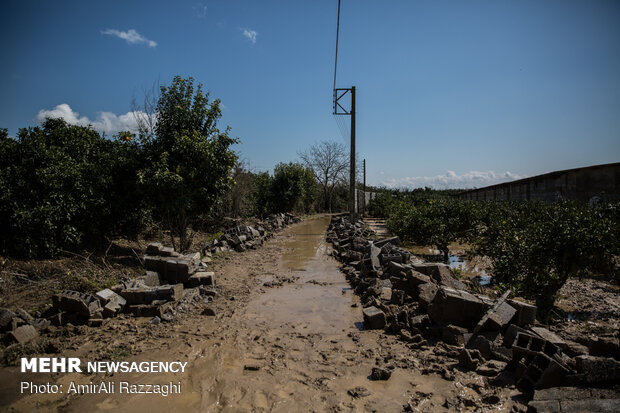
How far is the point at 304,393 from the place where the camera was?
11.8 feet

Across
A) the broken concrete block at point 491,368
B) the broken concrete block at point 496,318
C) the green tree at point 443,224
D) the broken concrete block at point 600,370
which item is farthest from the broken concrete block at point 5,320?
the green tree at point 443,224

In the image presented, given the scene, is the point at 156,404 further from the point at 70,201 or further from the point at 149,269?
the point at 70,201

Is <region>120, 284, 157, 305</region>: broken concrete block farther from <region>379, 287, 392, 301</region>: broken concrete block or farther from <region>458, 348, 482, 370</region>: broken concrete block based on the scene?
<region>458, 348, 482, 370</region>: broken concrete block

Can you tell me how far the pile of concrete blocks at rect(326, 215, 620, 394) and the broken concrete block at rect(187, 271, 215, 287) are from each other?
3.42m

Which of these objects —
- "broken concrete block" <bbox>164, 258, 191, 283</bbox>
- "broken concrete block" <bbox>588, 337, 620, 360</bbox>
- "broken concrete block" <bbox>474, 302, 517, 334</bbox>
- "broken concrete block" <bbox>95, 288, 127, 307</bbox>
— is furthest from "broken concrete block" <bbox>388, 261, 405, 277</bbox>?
"broken concrete block" <bbox>95, 288, 127, 307</bbox>

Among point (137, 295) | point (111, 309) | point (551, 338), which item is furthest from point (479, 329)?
point (111, 309)

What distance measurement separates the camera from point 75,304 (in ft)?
17.6

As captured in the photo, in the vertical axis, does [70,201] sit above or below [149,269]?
above

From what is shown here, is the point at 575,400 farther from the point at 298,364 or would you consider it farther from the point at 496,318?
the point at 298,364

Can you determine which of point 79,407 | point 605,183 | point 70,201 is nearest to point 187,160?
point 70,201

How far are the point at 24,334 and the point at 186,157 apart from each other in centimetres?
574

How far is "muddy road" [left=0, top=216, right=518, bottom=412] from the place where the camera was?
11.3 ft

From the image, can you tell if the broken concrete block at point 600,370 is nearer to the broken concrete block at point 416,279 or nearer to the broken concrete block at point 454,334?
the broken concrete block at point 454,334

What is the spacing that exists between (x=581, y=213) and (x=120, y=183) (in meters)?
11.4
